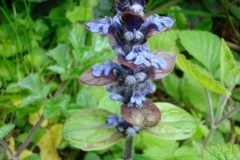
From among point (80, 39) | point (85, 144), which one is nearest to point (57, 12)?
point (80, 39)

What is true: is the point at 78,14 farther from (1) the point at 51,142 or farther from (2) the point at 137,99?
(2) the point at 137,99

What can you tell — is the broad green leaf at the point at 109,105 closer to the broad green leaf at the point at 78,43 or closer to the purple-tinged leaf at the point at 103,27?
the broad green leaf at the point at 78,43

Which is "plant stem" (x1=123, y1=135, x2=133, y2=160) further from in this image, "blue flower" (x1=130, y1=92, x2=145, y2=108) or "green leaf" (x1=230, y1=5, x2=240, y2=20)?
"green leaf" (x1=230, y1=5, x2=240, y2=20)

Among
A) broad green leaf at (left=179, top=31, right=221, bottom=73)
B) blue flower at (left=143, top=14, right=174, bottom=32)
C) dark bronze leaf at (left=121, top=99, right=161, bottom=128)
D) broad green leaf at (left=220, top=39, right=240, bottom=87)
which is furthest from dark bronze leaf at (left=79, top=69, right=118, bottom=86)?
broad green leaf at (left=179, top=31, right=221, bottom=73)

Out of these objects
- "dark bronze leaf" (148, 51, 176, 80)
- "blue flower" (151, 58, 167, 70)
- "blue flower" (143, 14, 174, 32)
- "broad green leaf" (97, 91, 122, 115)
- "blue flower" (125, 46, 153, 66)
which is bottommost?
"broad green leaf" (97, 91, 122, 115)

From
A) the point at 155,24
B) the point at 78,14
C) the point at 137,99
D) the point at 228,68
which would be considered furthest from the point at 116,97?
the point at 78,14

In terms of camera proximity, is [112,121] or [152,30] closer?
[152,30]
